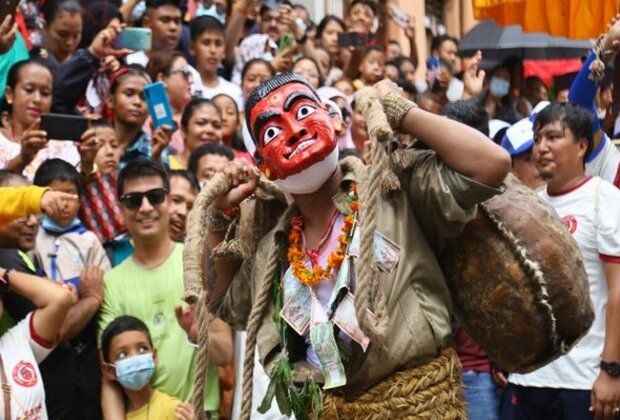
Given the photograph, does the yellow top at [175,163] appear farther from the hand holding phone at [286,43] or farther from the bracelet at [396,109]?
the bracelet at [396,109]

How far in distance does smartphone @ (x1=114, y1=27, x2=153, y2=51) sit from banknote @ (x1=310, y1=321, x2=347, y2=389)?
5290 millimetres

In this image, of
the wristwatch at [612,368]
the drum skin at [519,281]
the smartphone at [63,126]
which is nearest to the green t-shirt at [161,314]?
the smartphone at [63,126]

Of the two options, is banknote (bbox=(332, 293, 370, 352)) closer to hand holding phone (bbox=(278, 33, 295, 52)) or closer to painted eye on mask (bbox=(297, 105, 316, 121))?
painted eye on mask (bbox=(297, 105, 316, 121))

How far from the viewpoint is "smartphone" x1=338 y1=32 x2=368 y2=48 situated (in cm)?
1141

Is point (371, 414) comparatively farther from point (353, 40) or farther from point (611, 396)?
point (353, 40)

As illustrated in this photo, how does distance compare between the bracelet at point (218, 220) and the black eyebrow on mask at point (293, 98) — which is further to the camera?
the bracelet at point (218, 220)

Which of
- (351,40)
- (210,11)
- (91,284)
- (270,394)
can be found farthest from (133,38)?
(270,394)

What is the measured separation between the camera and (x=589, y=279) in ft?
19.5

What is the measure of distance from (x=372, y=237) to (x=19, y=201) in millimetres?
2458

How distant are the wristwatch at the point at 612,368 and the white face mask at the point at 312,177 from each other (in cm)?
232

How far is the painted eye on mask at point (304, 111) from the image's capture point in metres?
4.12

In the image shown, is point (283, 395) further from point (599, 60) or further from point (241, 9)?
point (241, 9)

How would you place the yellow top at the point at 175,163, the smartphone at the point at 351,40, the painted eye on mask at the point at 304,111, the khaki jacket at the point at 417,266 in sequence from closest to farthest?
the khaki jacket at the point at 417,266 < the painted eye on mask at the point at 304,111 < the yellow top at the point at 175,163 < the smartphone at the point at 351,40

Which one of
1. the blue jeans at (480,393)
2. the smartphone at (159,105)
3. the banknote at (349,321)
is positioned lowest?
the blue jeans at (480,393)
